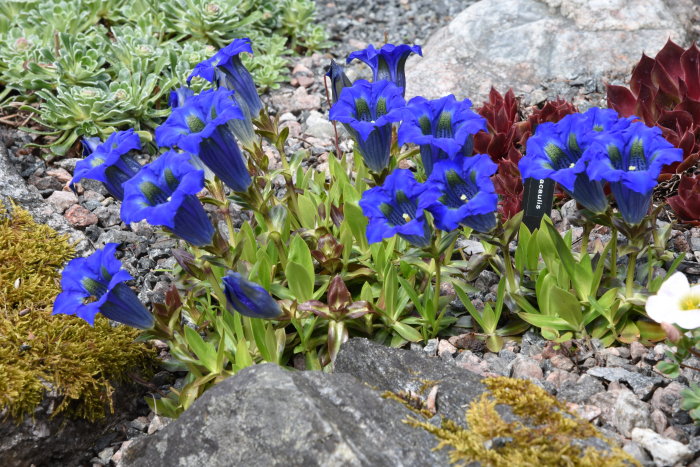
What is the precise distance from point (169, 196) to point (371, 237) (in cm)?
68

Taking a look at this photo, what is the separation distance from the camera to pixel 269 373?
2.34 m

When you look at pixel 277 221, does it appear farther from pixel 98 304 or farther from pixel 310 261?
pixel 98 304

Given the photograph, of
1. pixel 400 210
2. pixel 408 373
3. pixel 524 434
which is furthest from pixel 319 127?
pixel 524 434

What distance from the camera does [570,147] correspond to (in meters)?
2.62

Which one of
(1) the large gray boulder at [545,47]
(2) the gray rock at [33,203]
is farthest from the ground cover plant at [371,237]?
(1) the large gray boulder at [545,47]

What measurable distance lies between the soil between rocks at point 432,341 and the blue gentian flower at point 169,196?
33.9 inches

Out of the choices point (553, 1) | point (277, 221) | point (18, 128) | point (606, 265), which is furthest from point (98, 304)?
point (553, 1)

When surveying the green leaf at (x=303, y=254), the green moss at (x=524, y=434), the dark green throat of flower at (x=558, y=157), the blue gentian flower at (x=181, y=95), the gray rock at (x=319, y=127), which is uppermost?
the blue gentian flower at (x=181, y=95)

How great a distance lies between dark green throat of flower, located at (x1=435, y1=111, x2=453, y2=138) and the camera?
2.76 metres

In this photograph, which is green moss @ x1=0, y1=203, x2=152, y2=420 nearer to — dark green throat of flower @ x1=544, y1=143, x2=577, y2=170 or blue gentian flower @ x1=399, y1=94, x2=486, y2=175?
blue gentian flower @ x1=399, y1=94, x2=486, y2=175

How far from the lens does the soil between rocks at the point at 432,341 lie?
8.12ft

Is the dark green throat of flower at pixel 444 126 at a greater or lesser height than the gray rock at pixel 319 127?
greater

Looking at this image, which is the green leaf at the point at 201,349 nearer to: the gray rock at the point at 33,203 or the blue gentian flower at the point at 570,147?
the gray rock at the point at 33,203

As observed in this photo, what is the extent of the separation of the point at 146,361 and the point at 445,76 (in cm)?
282
